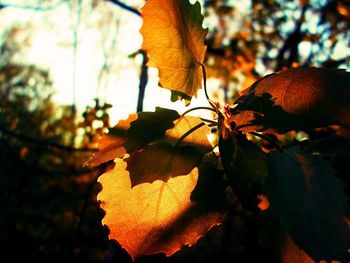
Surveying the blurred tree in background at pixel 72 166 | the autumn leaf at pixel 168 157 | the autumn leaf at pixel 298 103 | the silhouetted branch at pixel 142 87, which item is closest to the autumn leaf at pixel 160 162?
the autumn leaf at pixel 168 157

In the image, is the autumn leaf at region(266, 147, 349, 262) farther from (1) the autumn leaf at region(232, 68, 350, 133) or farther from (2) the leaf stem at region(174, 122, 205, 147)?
(2) the leaf stem at region(174, 122, 205, 147)

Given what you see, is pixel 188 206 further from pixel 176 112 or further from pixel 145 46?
pixel 145 46

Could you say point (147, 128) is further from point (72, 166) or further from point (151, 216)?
point (72, 166)

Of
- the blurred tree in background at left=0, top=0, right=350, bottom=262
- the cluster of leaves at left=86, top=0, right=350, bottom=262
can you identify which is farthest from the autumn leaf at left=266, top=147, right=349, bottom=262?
the blurred tree in background at left=0, top=0, right=350, bottom=262

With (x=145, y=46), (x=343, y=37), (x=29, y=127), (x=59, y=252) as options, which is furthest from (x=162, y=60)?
(x=59, y=252)

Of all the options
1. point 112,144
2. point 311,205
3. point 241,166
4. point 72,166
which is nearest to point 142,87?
point 112,144

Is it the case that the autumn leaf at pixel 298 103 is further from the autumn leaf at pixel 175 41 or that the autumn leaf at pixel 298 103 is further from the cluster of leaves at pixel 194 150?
the autumn leaf at pixel 175 41

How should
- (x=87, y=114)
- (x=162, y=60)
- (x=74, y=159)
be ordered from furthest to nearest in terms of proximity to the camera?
1. (x=74, y=159)
2. (x=87, y=114)
3. (x=162, y=60)
